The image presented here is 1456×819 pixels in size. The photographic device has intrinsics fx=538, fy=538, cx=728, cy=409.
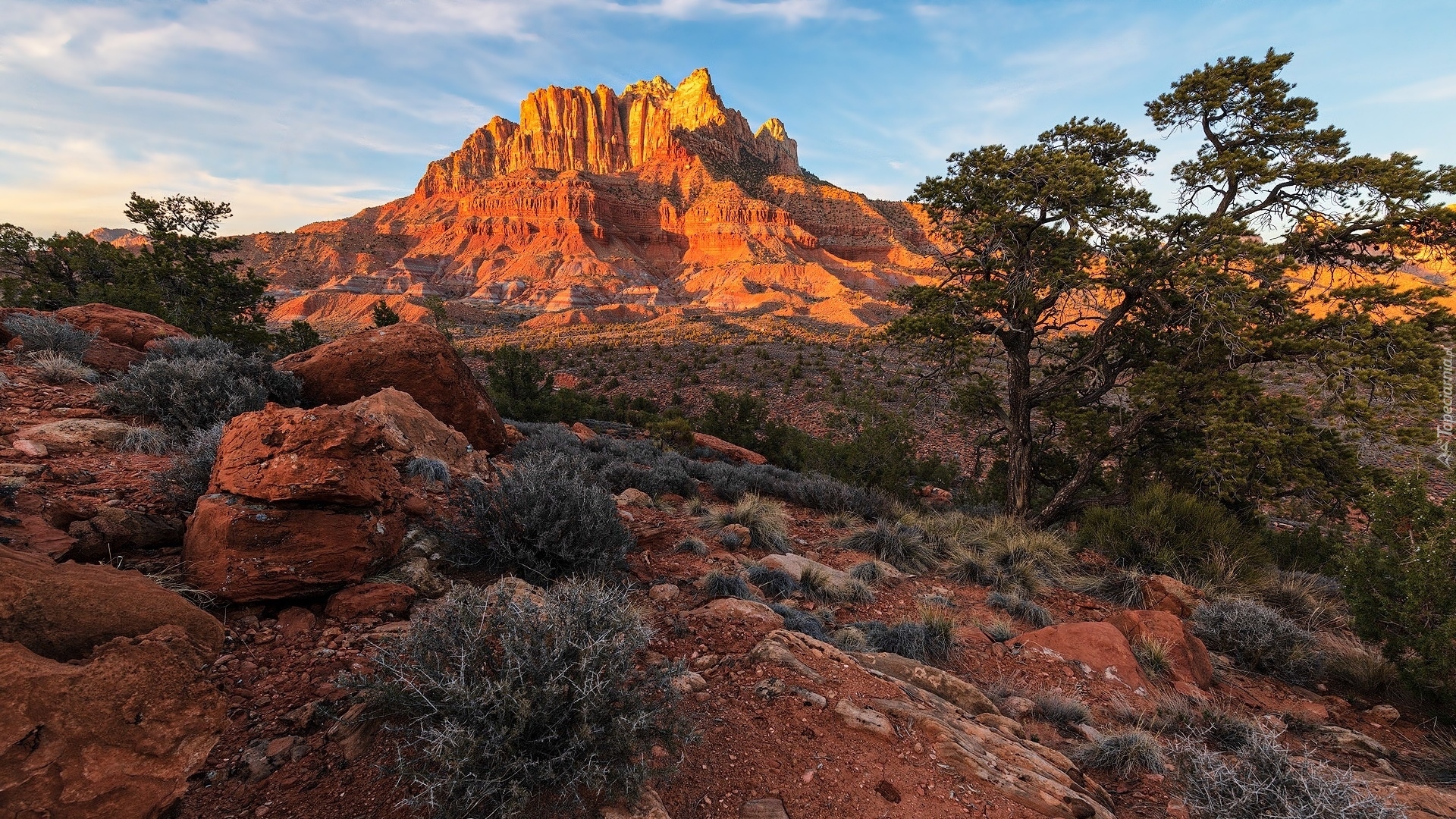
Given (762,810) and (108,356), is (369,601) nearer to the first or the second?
(762,810)

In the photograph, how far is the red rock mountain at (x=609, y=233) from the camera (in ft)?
253

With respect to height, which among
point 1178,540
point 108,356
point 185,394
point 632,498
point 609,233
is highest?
point 609,233

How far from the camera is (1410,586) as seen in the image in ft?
13.8

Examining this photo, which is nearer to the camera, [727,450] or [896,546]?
[896,546]

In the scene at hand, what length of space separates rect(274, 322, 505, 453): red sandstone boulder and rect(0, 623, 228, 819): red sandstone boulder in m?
6.07

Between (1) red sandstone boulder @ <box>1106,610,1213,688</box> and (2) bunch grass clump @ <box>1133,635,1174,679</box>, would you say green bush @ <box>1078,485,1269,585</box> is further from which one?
(2) bunch grass clump @ <box>1133,635,1174,679</box>

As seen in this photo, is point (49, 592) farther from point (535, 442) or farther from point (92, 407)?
point (535, 442)

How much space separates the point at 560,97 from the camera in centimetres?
12294

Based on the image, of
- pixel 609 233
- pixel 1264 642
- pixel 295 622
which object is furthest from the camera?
pixel 609 233

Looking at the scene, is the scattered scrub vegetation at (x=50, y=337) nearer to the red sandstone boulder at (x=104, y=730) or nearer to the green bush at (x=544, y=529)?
the green bush at (x=544, y=529)

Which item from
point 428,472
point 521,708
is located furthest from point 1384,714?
point 428,472

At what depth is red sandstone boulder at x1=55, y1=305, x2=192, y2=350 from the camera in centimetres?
769

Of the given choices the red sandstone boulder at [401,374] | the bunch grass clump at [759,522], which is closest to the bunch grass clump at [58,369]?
the red sandstone boulder at [401,374]

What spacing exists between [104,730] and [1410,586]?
772 centimetres
